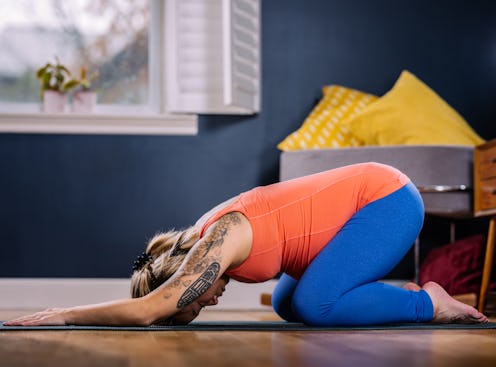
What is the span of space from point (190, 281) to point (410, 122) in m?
2.20

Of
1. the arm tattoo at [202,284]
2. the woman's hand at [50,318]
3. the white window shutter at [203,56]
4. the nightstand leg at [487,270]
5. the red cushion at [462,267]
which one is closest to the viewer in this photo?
the arm tattoo at [202,284]

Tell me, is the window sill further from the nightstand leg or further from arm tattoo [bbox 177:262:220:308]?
arm tattoo [bbox 177:262:220:308]

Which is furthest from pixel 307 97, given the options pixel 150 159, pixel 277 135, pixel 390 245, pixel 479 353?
pixel 479 353

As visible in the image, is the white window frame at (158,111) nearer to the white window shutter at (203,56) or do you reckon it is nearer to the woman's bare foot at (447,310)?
the white window shutter at (203,56)

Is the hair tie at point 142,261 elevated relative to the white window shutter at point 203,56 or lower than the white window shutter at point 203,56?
lower

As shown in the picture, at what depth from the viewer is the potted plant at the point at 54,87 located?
4.20m

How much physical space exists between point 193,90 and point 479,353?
279 centimetres

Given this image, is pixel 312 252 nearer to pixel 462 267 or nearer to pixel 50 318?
pixel 50 318

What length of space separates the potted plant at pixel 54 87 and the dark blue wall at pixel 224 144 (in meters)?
0.18

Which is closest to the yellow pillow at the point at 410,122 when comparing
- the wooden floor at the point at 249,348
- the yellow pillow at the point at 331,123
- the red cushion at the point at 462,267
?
the yellow pillow at the point at 331,123

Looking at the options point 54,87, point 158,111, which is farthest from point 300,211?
point 54,87

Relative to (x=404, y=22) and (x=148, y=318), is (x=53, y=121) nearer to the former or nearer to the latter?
(x=404, y=22)

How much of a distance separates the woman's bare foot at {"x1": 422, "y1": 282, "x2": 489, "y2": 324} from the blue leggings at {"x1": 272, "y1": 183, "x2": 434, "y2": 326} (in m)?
0.11

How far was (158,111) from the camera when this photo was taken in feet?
14.2
